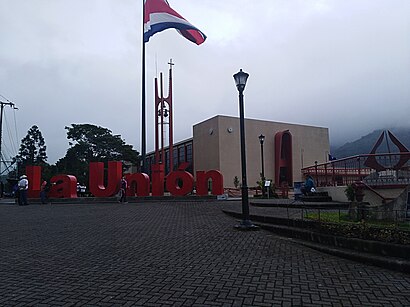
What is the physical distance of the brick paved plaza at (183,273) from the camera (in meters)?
4.45

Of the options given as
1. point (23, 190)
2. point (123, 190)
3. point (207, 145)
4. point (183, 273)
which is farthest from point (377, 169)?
point (207, 145)

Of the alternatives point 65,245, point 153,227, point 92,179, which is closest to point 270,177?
point 92,179

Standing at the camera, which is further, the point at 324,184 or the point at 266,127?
the point at 266,127

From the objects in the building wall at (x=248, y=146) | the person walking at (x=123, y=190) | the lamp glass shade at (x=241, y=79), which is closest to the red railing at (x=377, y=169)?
the lamp glass shade at (x=241, y=79)

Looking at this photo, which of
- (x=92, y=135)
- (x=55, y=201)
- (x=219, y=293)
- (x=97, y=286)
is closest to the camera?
(x=219, y=293)

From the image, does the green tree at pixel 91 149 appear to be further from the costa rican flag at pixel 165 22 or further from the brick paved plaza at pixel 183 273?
the brick paved plaza at pixel 183 273

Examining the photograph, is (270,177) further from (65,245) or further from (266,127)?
(65,245)

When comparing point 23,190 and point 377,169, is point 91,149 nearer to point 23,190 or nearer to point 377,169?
point 23,190

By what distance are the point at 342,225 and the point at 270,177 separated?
40.1 meters

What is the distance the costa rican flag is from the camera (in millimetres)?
22828

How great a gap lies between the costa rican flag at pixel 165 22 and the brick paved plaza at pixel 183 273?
1680 cm

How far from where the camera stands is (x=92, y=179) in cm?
2344

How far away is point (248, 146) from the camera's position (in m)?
46.1

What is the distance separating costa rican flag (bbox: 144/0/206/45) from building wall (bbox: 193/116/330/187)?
21.6 metres
